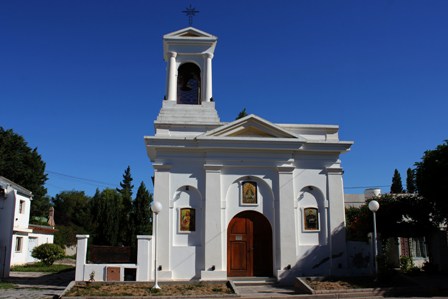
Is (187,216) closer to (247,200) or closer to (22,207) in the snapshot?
(247,200)

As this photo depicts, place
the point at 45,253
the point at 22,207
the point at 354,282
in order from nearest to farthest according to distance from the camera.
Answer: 1. the point at 354,282
2. the point at 22,207
3. the point at 45,253

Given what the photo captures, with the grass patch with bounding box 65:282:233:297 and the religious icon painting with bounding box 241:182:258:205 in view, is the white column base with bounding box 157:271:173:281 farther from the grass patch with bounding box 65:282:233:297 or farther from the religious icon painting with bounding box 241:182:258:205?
the religious icon painting with bounding box 241:182:258:205

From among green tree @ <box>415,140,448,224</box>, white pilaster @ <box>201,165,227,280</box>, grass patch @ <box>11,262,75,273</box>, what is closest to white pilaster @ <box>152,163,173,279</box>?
white pilaster @ <box>201,165,227,280</box>

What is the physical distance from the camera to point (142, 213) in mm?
29500

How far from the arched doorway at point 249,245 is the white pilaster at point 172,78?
22.0 ft

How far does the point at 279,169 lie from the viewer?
787 inches

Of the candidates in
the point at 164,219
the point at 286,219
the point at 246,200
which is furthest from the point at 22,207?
the point at 286,219

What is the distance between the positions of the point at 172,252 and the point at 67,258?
86.7 feet

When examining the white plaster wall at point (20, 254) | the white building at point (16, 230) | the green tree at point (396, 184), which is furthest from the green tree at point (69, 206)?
the green tree at point (396, 184)

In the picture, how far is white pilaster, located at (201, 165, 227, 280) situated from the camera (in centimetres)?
1867

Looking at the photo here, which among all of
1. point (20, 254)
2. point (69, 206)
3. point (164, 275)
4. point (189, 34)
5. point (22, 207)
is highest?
point (189, 34)

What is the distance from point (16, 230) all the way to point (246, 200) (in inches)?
754

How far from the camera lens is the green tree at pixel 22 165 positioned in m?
48.4

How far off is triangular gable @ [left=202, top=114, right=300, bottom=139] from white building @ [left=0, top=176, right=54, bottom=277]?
49.2 feet
